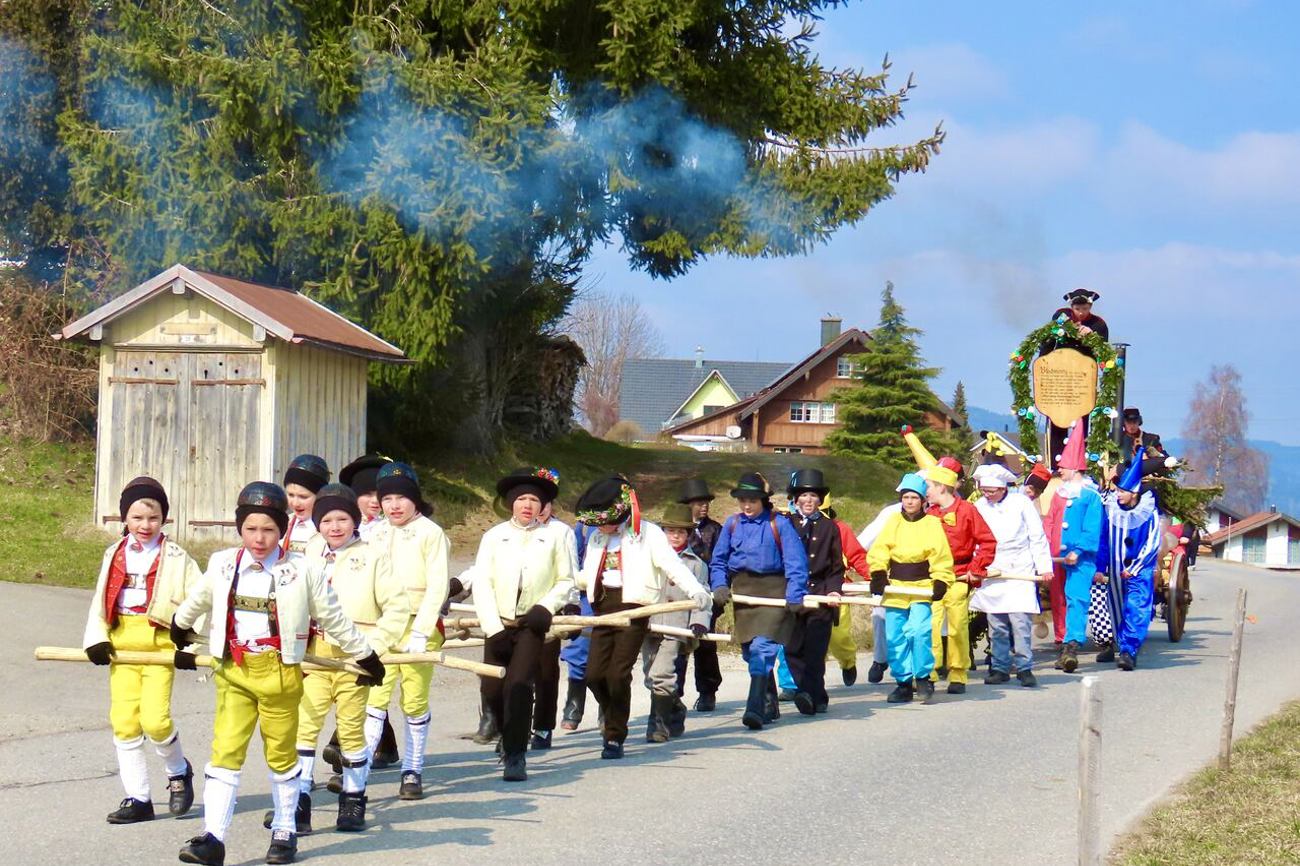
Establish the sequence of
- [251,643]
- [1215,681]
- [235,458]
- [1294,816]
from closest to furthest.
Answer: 1. [251,643]
2. [1294,816]
3. [1215,681]
4. [235,458]

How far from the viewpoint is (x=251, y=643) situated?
7281 millimetres

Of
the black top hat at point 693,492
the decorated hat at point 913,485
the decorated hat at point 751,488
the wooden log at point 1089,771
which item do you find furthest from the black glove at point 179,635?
the decorated hat at point 913,485

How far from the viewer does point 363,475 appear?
A: 10297 millimetres

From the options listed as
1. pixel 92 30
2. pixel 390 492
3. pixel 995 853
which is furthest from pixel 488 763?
pixel 92 30

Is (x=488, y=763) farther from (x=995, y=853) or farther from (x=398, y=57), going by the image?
(x=398, y=57)

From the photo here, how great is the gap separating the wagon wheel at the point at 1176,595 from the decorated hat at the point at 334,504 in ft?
40.9

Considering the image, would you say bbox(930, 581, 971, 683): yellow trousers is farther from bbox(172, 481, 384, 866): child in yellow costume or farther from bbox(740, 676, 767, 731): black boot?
bbox(172, 481, 384, 866): child in yellow costume

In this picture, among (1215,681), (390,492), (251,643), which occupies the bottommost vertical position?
(1215,681)

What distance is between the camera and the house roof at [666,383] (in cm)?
10262

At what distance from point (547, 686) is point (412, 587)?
1501mm

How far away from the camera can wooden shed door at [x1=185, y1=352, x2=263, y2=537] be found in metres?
21.4

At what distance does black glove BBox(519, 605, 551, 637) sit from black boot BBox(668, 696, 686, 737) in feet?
6.61

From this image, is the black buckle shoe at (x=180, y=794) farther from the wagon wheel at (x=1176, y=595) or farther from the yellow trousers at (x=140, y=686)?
the wagon wheel at (x=1176, y=595)

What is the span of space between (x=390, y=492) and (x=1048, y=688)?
7.42 meters
